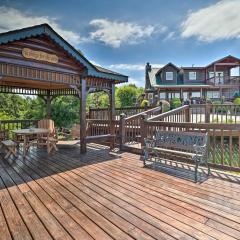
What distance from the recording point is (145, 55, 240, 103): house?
24.3 m

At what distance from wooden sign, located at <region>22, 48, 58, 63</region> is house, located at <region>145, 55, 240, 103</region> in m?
18.8

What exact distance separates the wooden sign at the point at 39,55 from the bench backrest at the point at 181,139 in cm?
394

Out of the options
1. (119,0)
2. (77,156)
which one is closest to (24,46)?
(77,156)

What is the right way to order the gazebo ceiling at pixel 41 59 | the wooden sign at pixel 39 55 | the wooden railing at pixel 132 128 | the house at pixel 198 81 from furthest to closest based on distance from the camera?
the house at pixel 198 81 < the wooden railing at pixel 132 128 < the wooden sign at pixel 39 55 < the gazebo ceiling at pixel 41 59

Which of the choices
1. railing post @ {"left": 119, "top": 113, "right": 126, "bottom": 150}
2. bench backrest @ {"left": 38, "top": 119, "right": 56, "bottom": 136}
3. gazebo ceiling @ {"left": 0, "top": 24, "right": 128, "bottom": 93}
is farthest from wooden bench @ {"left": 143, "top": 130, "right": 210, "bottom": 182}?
bench backrest @ {"left": 38, "top": 119, "right": 56, "bottom": 136}

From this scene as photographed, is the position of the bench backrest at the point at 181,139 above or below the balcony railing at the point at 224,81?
below

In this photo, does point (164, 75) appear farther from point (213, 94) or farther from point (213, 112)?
point (213, 112)

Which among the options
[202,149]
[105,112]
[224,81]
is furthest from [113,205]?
[224,81]

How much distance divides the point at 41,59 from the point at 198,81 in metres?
23.5

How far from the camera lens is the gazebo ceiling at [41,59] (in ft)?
16.6

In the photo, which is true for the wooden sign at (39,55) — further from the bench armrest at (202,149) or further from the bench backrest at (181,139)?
the bench armrest at (202,149)

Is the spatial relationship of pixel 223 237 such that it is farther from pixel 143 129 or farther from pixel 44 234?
pixel 143 129

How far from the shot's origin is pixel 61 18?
9.46 m

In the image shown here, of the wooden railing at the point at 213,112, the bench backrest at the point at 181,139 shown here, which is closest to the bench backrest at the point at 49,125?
the bench backrest at the point at 181,139
